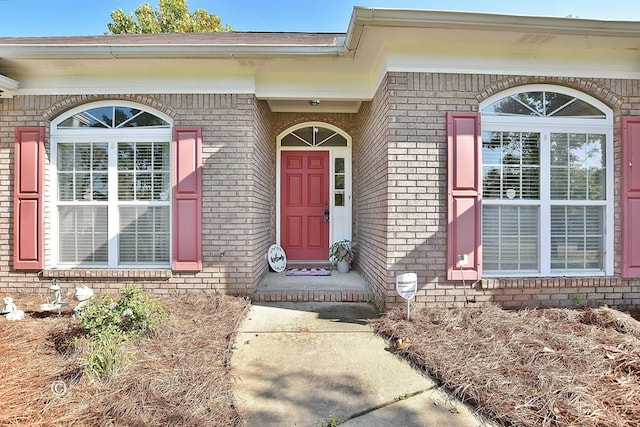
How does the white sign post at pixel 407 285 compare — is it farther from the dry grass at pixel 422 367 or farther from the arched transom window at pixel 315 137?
the arched transom window at pixel 315 137

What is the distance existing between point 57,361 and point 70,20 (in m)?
8.16

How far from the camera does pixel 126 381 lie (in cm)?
221

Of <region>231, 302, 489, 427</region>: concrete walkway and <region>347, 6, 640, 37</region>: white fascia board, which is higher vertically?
<region>347, 6, 640, 37</region>: white fascia board

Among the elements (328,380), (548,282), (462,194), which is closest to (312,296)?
(328,380)

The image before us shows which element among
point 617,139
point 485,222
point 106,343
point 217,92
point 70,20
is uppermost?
point 70,20

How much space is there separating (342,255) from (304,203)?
1.13 m

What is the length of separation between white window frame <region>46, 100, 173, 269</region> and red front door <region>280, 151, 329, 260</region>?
2.01 metres

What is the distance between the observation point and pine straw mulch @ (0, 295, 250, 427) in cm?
189

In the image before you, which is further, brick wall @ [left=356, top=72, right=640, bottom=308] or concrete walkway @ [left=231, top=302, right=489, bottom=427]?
brick wall @ [left=356, top=72, right=640, bottom=308]

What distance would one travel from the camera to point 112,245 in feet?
13.9

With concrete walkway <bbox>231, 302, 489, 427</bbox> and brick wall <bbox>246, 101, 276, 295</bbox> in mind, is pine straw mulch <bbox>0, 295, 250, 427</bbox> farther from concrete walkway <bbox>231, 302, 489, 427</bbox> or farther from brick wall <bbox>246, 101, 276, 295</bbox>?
brick wall <bbox>246, 101, 276, 295</bbox>

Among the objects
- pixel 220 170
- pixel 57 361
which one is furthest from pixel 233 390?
pixel 220 170

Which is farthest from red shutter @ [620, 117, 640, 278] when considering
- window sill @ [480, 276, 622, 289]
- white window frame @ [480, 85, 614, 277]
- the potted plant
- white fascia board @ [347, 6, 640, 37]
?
the potted plant

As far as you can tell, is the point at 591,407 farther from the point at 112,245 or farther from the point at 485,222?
the point at 112,245
